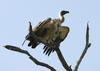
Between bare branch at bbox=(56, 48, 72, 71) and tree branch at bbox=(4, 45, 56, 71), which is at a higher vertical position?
tree branch at bbox=(4, 45, 56, 71)

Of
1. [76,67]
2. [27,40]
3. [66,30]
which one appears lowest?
[66,30]

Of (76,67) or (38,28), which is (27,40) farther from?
(76,67)

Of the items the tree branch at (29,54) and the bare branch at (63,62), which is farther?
the bare branch at (63,62)

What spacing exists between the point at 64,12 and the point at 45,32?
1.08m

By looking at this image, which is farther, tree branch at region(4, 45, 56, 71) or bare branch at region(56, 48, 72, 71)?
bare branch at region(56, 48, 72, 71)

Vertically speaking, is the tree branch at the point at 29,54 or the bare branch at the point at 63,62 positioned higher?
the tree branch at the point at 29,54

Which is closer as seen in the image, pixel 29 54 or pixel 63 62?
pixel 29 54

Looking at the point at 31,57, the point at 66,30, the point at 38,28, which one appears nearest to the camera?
the point at 31,57

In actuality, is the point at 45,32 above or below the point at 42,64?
below

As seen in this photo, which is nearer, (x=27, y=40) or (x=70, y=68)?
(x=70, y=68)

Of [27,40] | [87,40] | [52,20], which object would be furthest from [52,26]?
[87,40]

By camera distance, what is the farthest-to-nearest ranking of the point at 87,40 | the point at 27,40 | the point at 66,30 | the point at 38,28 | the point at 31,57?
1. the point at 66,30
2. the point at 38,28
3. the point at 27,40
4. the point at 87,40
5. the point at 31,57

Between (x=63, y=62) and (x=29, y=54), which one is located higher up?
(x=29, y=54)

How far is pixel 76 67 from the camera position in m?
11.7
